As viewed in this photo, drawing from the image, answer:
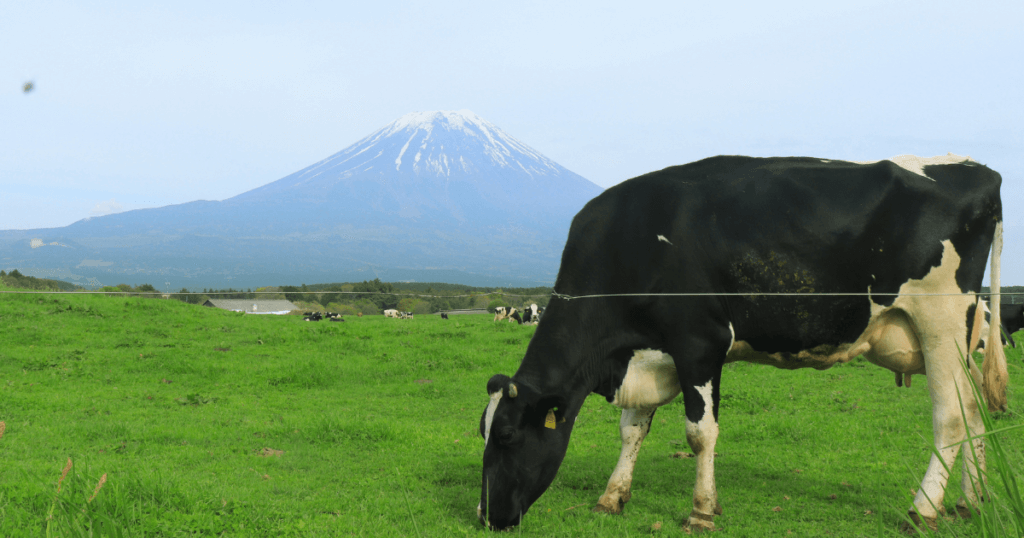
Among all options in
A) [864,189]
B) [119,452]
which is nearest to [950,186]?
[864,189]

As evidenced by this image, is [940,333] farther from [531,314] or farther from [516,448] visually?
[531,314]

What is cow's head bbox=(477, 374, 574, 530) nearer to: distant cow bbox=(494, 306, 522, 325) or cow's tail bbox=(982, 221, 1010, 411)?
cow's tail bbox=(982, 221, 1010, 411)

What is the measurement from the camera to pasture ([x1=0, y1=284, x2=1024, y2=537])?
17.0ft

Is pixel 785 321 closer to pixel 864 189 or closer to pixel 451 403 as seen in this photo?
pixel 864 189

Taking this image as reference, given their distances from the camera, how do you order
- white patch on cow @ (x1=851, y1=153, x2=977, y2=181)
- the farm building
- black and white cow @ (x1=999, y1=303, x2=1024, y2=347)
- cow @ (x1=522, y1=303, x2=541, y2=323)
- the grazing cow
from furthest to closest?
1. the farm building
2. the grazing cow
3. cow @ (x1=522, y1=303, x2=541, y2=323)
4. black and white cow @ (x1=999, y1=303, x2=1024, y2=347)
5. white patch on cow @ (x1=851, y1=153, x2=977, y2=181)

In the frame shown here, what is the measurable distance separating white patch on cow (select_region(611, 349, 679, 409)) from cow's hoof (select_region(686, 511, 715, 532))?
980mm

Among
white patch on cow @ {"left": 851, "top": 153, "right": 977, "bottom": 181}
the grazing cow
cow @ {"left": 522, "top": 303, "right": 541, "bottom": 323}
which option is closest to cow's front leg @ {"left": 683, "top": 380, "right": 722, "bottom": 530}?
white patch on cow @ {"left": 851, "top": 153, "right": 977, "bottom": 181}

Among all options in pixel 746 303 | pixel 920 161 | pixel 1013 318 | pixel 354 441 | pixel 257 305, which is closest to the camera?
pixel 746 303

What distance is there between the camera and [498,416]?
5.64 meters

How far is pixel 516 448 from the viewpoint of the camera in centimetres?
564

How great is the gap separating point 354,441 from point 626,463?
4011mm

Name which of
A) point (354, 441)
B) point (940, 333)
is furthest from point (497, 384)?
point (940, 333)

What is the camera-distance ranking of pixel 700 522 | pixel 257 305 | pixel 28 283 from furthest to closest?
pixel 257 305
pixel 28 283
pixel 700 522

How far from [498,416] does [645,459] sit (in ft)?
9.95
